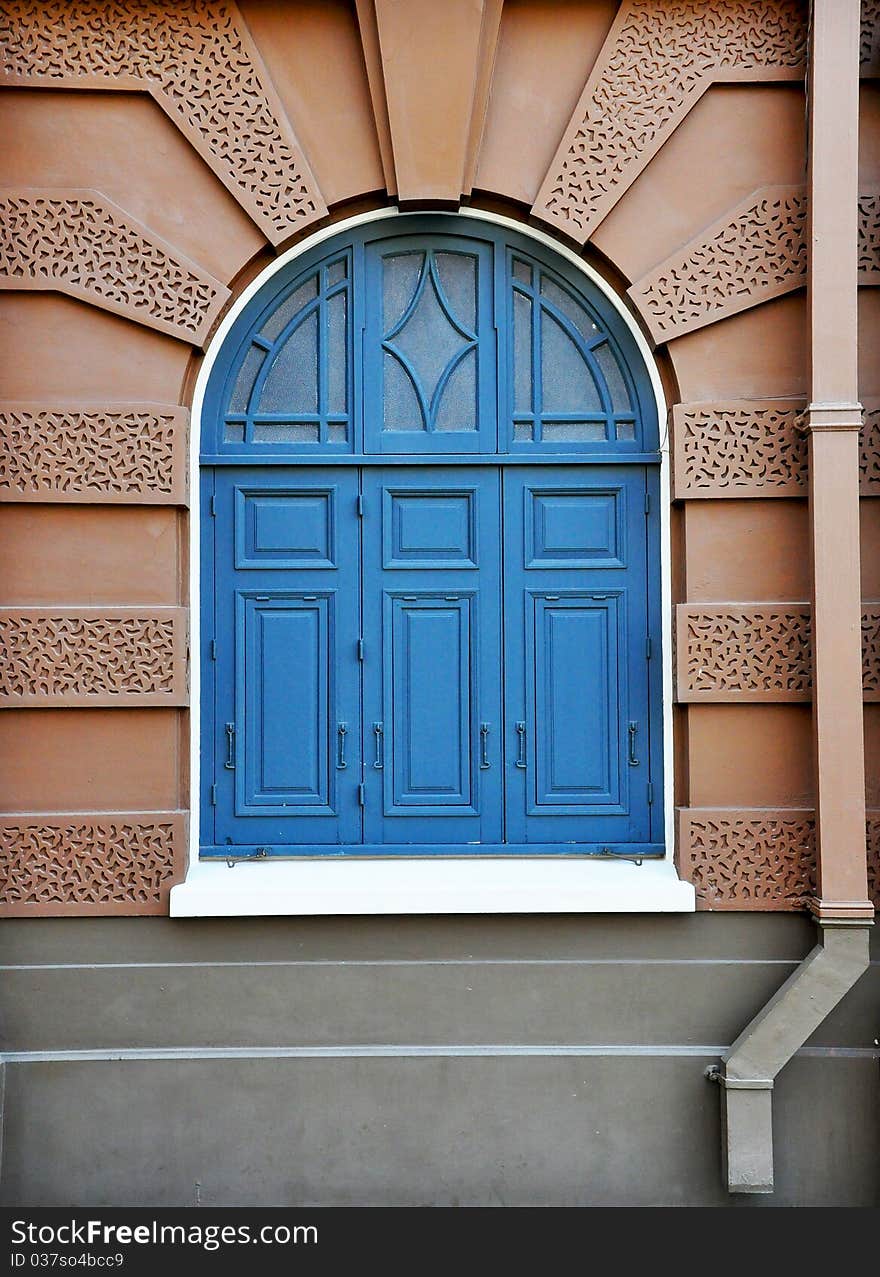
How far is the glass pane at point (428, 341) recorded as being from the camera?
13.5 ft

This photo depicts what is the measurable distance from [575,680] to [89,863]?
7.24ft

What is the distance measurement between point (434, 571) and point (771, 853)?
1.87 metres

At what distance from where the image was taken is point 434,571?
4078 mm

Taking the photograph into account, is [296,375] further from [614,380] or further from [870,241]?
[870,241]

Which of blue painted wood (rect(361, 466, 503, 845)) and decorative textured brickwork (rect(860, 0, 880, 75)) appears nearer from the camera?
decorative textured brickwork (rect(860, 0, 880, 75))

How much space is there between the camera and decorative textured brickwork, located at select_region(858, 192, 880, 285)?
12.8ft

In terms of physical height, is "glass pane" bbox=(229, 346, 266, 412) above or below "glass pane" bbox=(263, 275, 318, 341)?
below

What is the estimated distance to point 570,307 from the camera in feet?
13.5

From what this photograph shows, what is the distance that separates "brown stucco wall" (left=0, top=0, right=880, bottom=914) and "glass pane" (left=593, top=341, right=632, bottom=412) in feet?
0.83

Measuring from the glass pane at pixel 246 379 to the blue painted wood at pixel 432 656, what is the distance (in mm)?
650

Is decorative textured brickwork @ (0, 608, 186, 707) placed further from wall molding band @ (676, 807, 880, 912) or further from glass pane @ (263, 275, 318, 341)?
wall molding band @ (676, 807, 880, 912)

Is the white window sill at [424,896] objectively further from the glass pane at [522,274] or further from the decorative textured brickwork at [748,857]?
the glass pane at [522,274]

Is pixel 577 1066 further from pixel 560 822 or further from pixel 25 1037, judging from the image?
pixel 25 1037

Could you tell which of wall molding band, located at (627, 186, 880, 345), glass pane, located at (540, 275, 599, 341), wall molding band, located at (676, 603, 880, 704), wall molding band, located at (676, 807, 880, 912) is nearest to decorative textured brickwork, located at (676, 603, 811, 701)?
wall molding band, located at (676, 603, 880, 704)
